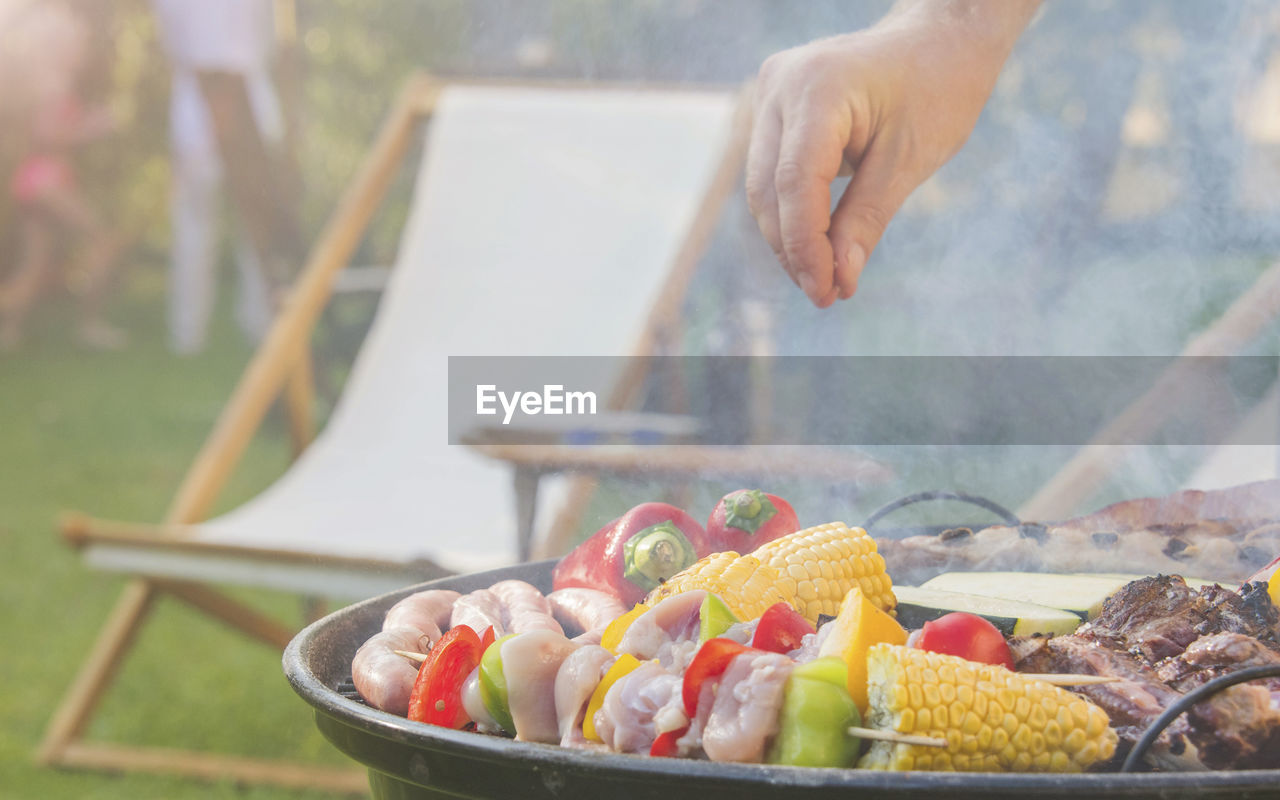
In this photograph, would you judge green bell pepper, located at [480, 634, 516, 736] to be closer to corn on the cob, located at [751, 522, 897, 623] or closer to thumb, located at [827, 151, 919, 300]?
corn on the cob, located at [751, 522, 897, 623]

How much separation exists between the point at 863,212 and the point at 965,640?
60 centimetres

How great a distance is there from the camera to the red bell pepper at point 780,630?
33.6 inches

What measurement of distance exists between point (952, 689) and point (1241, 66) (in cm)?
300

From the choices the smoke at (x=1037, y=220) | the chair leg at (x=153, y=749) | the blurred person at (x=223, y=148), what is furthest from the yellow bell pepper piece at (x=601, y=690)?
the blurred person at (x=223, y=148)

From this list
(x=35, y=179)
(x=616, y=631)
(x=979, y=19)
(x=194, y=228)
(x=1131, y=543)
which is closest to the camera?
(x=616, y=631)

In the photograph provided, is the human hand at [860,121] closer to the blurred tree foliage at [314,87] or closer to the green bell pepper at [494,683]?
the green bell pepper at [494,683]

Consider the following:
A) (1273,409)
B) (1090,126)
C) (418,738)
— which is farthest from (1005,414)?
(418,738)

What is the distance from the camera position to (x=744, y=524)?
1.22 metres

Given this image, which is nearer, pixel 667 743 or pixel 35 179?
pixel 667 743

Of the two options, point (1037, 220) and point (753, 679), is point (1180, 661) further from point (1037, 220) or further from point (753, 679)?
point (1037, 220)

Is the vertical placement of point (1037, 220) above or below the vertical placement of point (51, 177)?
below

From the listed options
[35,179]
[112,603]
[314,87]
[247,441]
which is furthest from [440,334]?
[314,87]

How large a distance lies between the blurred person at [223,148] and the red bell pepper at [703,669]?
289 centimetres

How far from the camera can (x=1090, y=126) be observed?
4.21m
